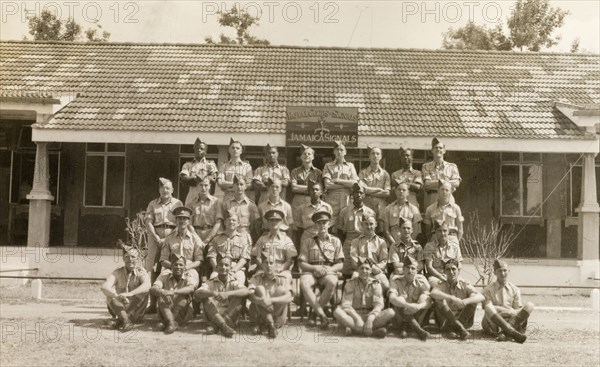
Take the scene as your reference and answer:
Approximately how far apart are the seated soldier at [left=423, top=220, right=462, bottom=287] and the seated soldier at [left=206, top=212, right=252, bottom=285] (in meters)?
2.42

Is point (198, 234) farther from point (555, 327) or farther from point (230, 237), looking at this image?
point (555, 327)

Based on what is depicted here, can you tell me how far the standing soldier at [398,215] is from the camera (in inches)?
358

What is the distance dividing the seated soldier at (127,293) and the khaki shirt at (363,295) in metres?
2.57

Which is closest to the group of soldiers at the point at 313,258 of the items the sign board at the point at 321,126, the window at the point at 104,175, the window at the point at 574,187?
the sign board at the point at 321,126

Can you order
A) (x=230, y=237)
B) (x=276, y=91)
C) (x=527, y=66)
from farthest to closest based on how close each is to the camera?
(x=527, y=66) → (x=276, y=91) → (x=230, y=237)

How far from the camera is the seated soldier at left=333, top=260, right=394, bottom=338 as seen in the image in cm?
816

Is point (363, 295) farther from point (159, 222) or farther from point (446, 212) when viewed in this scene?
point (159, 222)

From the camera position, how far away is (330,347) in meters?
7.55

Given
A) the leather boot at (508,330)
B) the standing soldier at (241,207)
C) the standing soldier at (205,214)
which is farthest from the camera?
the standing soldier at (205,214)

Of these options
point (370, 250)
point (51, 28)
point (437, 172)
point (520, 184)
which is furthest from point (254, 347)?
point (51, 28)


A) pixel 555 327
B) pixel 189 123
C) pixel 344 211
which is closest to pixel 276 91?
pixel 189 123

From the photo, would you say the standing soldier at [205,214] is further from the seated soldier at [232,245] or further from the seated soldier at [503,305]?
the seated soldier at [503,305]

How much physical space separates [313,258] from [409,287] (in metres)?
1.31

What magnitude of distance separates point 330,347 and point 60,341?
3106 millimetres
